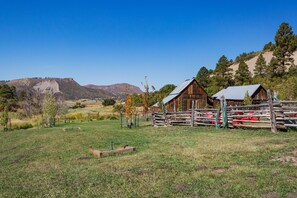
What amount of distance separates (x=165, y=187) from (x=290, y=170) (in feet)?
10.3

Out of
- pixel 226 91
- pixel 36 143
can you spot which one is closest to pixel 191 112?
pixel 36 143

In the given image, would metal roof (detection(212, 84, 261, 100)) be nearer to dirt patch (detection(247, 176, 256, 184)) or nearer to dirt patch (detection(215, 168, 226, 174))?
dirt patch (detection(215, 168, 226, 174))

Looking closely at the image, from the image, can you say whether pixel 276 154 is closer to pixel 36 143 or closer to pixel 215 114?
pixel 215 114

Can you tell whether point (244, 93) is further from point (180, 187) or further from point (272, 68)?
point (180, 187)

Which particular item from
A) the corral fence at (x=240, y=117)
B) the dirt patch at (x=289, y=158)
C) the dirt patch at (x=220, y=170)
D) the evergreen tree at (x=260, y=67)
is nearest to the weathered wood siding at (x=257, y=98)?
the corral fence at (x=240, y=117)

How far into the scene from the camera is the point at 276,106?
13.7 meters

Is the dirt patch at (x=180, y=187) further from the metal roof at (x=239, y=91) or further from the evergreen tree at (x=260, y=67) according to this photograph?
the evergreen tree at (x=260, y=67)

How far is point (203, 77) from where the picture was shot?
72125 mm

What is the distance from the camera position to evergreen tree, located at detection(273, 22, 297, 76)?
60406 mm

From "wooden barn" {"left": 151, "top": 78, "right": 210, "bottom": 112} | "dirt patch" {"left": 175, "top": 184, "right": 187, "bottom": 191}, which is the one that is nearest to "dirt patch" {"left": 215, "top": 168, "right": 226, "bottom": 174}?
"dirt patch" {"left": 175, "top": 184, "right": 187, "bottom": 191}

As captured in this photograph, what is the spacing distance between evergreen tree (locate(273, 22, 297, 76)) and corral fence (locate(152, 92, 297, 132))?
49165 millimetres

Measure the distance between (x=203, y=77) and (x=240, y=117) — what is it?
57260 mm

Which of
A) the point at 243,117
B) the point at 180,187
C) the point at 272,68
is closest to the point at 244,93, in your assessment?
the point at 243,117

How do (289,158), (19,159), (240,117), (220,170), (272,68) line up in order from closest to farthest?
(220,170) → (289,158) → (19,159) → (240,117) → (272,68)
